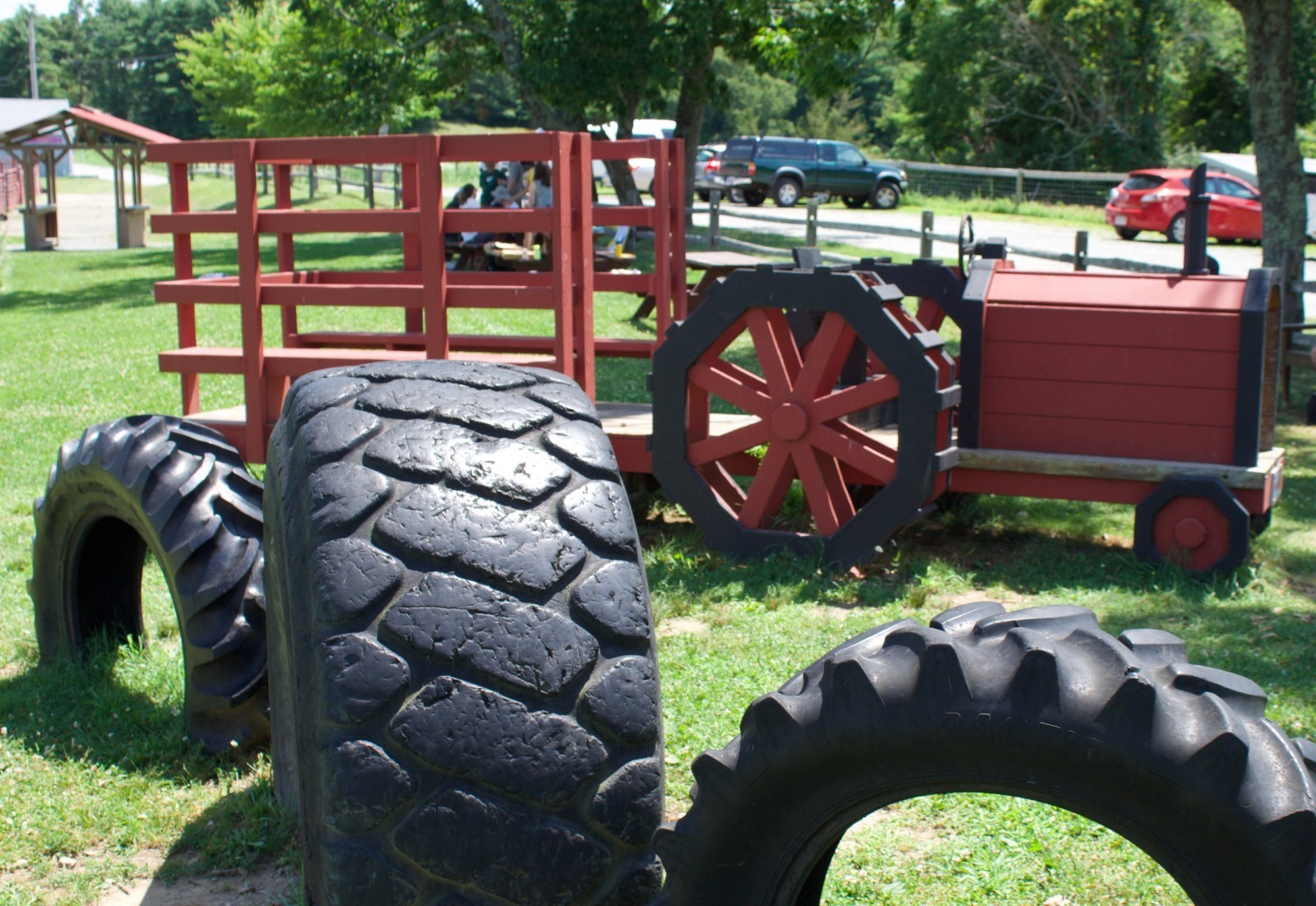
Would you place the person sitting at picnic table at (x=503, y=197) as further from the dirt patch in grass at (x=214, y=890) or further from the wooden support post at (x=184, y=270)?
the dirt patch in grass at (x=214, y=890)

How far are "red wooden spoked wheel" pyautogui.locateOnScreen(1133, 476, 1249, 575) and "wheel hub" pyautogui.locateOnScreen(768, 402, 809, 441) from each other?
139cm

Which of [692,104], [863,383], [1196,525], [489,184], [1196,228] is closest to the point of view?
[1196,525]

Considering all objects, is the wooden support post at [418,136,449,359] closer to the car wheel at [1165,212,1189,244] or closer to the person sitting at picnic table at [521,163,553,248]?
the person sitting at picnic table at [521,163,553,248]

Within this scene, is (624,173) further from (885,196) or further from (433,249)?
(885,196)

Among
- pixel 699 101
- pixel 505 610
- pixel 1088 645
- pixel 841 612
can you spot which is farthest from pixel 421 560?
pixel 699 101

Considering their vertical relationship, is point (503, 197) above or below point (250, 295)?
above

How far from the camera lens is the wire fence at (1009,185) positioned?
27812mm

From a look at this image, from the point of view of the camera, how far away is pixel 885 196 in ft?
110

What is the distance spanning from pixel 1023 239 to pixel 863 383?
16127 millimetres

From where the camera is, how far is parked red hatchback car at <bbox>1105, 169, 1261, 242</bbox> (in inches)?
890

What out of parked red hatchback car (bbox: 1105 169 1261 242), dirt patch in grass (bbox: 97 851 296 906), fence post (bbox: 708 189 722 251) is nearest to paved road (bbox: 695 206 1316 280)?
parked red hatchback car (bbox: 1105 169 1261 242)

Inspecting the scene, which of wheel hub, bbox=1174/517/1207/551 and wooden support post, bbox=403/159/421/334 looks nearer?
wheel hub, bbox=1174/517/1207/551

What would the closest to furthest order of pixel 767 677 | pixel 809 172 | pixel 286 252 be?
pixel 767 677 < pixel 286 252 < pixel 809 172

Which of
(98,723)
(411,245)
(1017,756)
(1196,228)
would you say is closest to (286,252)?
(411,245)
